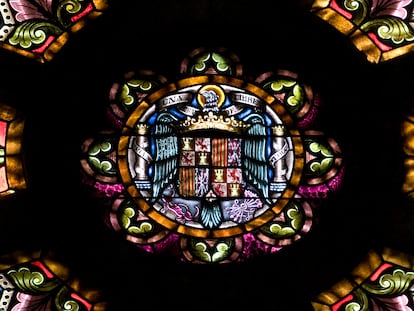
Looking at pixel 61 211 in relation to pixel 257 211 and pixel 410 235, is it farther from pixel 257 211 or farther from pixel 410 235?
pixel 410 235

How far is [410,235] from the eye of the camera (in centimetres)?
1205

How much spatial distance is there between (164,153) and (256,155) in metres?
0.66

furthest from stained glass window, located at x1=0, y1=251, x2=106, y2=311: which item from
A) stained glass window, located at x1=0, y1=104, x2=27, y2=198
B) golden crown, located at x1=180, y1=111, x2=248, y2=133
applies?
golden crown, located at x1=180, y1=111, x2=248, y2=133

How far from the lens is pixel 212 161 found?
1244cm

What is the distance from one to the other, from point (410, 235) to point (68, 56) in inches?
111

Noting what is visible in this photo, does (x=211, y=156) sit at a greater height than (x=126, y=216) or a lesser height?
greater

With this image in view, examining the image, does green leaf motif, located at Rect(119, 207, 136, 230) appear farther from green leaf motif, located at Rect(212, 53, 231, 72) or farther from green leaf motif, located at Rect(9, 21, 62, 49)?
green leaf motif, located at Rect(9, 21, 62, 49)

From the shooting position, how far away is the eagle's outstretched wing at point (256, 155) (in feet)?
40.7

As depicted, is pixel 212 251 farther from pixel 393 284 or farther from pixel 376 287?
pixel 393 284

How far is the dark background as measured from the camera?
1194 centimetres

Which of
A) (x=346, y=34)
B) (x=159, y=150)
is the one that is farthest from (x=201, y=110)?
(x=346, y=34)

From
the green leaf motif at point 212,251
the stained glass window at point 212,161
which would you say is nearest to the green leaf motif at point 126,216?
the stained glass window at point 212,161

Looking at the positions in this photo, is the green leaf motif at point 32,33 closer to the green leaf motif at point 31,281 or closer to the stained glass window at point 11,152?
the stained glass window at point 11,152

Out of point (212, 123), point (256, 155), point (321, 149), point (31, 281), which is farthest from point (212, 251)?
point (31, 281)
